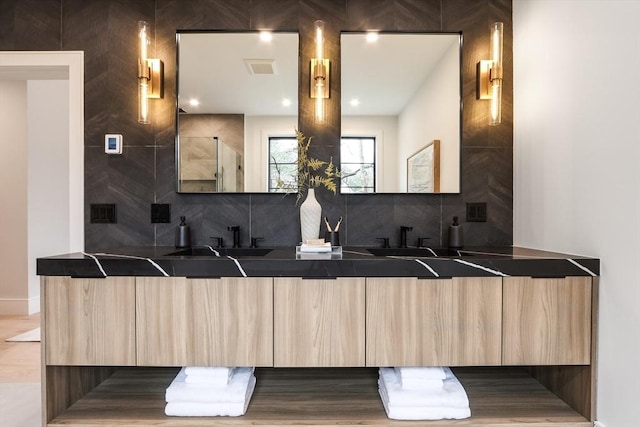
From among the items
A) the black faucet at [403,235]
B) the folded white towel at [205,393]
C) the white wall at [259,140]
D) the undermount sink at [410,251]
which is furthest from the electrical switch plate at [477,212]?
the folded white towel at [205,393]

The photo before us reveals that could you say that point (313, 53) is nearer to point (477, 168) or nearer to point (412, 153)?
point (412, 153)

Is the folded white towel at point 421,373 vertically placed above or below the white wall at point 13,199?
below

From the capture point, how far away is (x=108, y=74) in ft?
7.46

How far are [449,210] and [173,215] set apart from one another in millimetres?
1734

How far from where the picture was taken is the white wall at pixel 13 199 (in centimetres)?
374

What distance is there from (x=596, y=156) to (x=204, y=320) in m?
1.84

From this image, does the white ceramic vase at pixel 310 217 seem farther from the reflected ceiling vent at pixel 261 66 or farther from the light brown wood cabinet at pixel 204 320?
the reflected ceiling vent at pixel 261 66

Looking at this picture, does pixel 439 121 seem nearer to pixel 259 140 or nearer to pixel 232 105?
pixel 259 140

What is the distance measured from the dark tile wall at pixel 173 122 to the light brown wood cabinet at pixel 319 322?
0.73 metres

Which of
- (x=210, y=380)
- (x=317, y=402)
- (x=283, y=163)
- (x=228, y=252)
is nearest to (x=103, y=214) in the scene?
(x=228, y=252)

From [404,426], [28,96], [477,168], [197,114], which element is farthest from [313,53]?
[28,96]

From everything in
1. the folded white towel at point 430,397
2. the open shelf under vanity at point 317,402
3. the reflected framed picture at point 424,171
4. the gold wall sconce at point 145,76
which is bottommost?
the open shelf under vanity at point 317,402

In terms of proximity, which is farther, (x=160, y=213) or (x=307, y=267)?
(x=160, y=213)

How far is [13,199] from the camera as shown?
12.3 feet
